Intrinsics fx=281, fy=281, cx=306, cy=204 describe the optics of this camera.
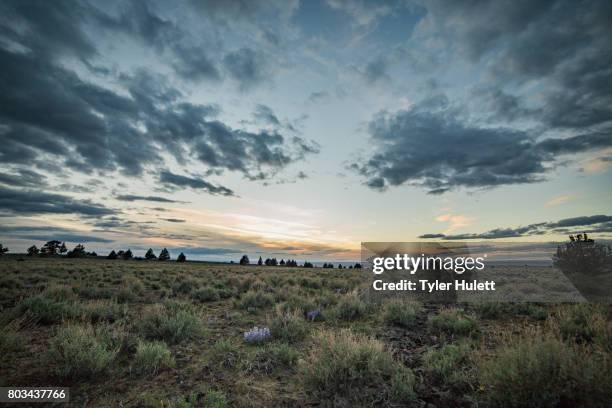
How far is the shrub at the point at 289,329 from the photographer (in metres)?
7.46

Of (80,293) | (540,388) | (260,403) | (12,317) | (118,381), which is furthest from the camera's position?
(80,293)

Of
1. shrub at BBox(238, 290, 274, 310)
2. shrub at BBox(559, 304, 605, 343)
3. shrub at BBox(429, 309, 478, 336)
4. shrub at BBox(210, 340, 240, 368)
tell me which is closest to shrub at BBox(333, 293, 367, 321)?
shrub at BBox(429, 309, 478, 336)

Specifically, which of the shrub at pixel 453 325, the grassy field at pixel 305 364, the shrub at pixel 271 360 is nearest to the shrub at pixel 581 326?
the grassy field at pixel 305 364

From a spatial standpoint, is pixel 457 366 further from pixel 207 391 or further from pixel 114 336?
pixel 114 336

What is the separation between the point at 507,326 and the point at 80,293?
1686cm

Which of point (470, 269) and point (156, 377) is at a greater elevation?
point (470, 269)

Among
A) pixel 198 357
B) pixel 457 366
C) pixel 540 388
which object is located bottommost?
pixel 198 357

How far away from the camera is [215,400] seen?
4.35 m

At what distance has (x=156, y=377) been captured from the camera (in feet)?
17.0

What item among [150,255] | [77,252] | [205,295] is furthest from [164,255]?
[205,295]

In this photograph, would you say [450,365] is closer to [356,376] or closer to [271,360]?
[356,376]

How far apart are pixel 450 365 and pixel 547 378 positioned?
1.70 meters

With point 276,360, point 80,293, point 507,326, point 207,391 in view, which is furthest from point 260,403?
point 80,293

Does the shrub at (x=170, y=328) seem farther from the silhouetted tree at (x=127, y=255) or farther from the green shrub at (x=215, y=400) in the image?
the silhouetted tree at (x=127, y=255)
